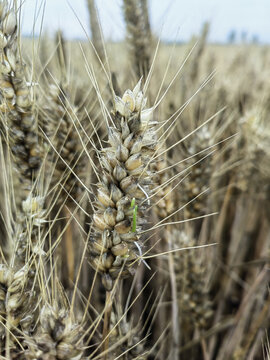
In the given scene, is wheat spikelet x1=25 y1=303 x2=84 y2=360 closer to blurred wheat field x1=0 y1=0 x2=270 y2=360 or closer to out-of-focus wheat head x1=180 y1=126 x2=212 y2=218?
blurred wheat field x1=0 y1=0 x2=270 y2=360

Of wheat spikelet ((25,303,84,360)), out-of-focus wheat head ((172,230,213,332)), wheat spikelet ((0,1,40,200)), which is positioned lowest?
out-of-focus wheat head ((172,230,213,332))

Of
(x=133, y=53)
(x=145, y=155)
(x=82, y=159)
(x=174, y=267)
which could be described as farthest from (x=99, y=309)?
(x=133, y=53)

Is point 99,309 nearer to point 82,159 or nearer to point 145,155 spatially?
point 82,159

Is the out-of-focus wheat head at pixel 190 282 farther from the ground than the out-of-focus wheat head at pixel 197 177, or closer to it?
closer to it

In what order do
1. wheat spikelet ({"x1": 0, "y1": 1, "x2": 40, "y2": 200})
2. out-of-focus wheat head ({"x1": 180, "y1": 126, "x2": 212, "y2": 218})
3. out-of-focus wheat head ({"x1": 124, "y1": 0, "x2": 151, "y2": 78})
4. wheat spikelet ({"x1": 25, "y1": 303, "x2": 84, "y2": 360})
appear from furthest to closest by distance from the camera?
1. out-of-focus wheat head ({"x1": 124, "y1": 0, "x2": 151, "y2": 78})
2. out-of-focus wheat head ({"x1": 180, "y1": 126, "x2": 212, "y2": 218})
3. wheat spikelet ({"x1": 0, "y1": 1, "x2": 40, "y2": 200})
4. wheat spikelet ({"x1": 25, "y1": 303, "x2": 84, "y2": 360})

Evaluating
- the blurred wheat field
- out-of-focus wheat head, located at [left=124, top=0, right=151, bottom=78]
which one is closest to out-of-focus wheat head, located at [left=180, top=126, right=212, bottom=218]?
the blurred wheat field

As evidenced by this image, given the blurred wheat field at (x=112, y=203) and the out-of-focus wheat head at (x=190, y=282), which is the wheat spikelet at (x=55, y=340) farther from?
the out-of-focus wheat head at (x=190, y=282)

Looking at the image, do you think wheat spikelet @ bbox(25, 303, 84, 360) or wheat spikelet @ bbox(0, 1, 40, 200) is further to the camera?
wheat spikelet @ bbox(0, 1, 40, 200)

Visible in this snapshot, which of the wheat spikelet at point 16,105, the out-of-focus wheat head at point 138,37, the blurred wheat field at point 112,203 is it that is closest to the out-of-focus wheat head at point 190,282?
the blurred wheat field at point 112,203
